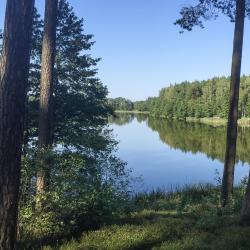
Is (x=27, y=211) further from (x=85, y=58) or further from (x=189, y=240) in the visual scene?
(x=85, y=58)

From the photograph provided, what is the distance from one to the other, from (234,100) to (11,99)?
8345mm

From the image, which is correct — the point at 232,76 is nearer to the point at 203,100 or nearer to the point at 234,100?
the point at 234,100

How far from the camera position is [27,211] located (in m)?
6.82

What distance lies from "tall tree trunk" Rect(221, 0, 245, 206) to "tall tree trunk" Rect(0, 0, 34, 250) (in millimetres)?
7774

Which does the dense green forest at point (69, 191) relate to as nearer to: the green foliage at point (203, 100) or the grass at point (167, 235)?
the grass at point (167, 235)

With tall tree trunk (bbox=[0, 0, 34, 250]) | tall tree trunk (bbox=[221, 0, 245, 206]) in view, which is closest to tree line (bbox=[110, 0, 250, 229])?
tall tree trunk (bbox=[221, 0, 245, 206])

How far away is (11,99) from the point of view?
5.29 metres

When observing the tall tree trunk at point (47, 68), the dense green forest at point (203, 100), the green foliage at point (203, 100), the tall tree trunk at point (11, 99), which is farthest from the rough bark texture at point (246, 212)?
the green foliage at point (203, 100)

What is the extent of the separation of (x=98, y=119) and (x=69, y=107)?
7.56ft

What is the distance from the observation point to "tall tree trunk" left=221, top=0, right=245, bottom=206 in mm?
11711

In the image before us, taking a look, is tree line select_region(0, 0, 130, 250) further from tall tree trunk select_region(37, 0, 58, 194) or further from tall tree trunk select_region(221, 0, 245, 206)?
tall tree trunk select_region(221, 0, 245, 206)

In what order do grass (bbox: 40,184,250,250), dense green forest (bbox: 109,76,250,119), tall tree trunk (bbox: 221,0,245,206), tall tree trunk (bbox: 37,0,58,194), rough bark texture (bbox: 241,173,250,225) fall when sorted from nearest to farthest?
grass (bbox: 40,184,250,250)
rough bark texture (bbox: 241,173,250,225)
tall tree trunk (bbox: 37,0,58,194)
tall tree trunk (bbox: 221,0,245,206)
dense green forest (bbox: 109,76,250,119)

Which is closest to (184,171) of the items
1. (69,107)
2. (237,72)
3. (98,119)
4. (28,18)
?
(98,119)

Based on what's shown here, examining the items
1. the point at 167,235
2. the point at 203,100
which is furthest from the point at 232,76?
the point at 203,100
